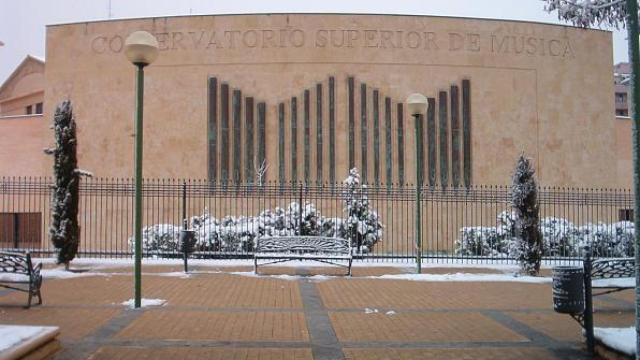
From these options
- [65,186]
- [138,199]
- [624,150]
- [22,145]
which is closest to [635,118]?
[138,199]

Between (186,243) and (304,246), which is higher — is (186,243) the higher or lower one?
the higher one

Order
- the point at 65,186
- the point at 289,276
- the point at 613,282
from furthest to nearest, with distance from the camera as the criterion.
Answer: the point at 65,186 < the point at 289,276 < the point at 613,282

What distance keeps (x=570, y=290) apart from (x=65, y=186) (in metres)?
Answer: 11.2

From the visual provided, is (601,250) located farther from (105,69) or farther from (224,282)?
(105,69)

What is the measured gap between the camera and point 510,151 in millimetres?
24797

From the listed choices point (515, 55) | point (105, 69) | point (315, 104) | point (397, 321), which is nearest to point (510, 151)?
point (515, 55)

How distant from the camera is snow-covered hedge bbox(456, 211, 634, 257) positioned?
58.7ft

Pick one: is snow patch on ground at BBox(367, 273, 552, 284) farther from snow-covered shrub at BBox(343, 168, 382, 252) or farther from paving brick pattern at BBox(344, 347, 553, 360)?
paving brick pattern at BBox(344, 347, 553, 360)

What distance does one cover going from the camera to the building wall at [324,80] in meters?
24.1

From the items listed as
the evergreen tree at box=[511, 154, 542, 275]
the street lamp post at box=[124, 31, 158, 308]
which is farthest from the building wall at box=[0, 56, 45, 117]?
the evergreen tree at box=[511, 154, 542, 275]

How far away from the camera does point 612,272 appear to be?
9023 mm

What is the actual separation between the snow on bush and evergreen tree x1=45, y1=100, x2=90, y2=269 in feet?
10.9

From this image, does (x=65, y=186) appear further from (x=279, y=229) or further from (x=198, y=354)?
(x=198, y=354)

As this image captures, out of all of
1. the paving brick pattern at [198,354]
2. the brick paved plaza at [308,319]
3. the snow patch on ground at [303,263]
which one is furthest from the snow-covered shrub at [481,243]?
the paving brick pattern at [198,354]
